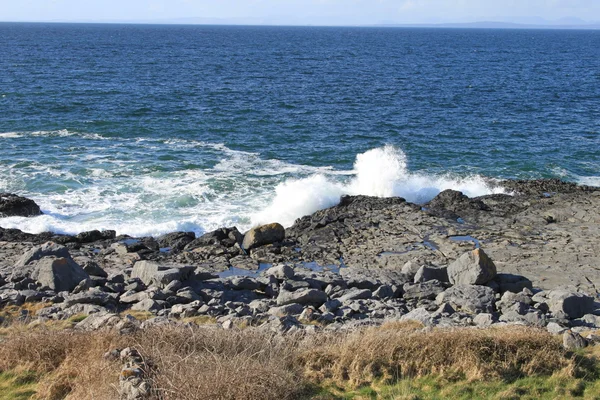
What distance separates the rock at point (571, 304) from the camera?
1742 cm

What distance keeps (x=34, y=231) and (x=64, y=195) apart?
4.54m

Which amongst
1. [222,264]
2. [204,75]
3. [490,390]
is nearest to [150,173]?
[222,264]

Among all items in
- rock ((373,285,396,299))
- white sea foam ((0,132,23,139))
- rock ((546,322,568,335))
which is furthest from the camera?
white sea foam ((0,132,23,139))

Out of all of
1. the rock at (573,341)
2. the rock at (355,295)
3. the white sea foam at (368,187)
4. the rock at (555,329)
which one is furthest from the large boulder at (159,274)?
the rock at (573,341)

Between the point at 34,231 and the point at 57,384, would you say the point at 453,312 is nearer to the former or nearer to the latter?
the point at 57,384

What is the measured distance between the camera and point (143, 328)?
13008 millimetres

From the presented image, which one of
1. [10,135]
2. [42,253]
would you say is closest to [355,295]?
[42,253]

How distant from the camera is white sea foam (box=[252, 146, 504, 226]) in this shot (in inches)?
1184

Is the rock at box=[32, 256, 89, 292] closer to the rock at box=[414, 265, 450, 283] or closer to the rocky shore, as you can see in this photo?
the rocky shore

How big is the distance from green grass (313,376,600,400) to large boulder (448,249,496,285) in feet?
25.0

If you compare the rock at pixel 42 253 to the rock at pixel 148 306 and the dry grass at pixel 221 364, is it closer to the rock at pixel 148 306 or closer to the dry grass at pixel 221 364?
the rock at pixel 148 306

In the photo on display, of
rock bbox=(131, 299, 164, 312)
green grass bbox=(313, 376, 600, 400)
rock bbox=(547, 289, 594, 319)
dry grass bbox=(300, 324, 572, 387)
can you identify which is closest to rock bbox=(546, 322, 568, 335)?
dry grass bbox=(300, 324, 572, 387)

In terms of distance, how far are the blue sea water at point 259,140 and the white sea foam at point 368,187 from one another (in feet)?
0.33

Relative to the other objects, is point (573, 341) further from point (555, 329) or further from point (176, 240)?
point (176, 240)
